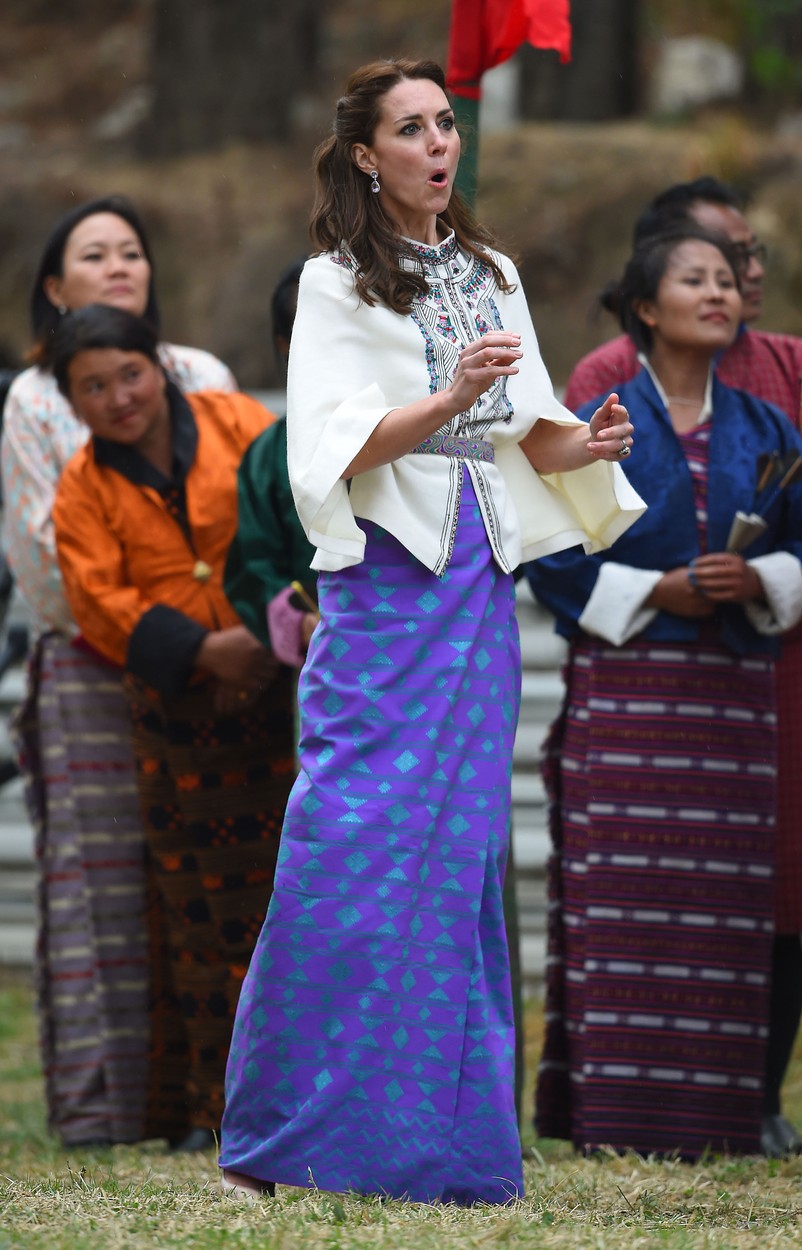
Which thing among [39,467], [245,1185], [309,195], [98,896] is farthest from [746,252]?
[309,195]

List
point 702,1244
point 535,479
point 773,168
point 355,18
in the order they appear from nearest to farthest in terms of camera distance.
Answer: point 702,1244, point 535,479, point 773,168, point 355,18

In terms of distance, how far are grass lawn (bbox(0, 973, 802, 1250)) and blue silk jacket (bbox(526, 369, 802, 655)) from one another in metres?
1.12

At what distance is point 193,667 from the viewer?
461 centimetres

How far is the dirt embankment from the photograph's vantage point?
10141 mm

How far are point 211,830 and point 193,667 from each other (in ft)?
1.28

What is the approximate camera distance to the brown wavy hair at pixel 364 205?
11.5 ft

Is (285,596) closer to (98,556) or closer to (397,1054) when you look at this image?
(98,556)

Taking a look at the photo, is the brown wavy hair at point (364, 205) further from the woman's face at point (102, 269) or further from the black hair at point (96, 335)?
the woman's face at point (102, 269)

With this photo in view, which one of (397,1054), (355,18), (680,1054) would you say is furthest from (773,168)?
(397,1054)

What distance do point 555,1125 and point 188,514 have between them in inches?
63.1

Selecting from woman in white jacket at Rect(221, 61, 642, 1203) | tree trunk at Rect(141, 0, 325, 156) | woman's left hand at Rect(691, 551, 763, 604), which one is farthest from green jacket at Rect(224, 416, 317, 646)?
tree trunk at Rect(141, 0, 325, 156)

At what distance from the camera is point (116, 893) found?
505cm

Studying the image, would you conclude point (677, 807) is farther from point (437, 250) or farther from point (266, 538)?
point (437, 250)

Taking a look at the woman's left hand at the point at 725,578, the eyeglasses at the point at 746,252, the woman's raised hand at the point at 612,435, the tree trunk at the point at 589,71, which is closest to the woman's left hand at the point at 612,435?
the woman's raised hand at the point at 612,435
